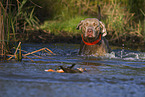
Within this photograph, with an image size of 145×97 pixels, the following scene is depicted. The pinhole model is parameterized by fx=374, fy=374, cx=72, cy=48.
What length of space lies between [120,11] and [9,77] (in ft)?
31.9

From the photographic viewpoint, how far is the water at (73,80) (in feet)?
16.8

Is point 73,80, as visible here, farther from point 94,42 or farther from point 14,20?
point 94,42

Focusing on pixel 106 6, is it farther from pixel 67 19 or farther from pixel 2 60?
pixel 2 60

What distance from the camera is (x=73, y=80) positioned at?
596 centimetres

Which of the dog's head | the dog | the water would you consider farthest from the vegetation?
the water

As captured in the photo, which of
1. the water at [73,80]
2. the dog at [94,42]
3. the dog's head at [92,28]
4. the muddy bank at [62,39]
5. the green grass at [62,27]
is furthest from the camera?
the green grass at [62,27]

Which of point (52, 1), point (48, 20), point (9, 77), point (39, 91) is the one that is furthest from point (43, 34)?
point (39, 91)

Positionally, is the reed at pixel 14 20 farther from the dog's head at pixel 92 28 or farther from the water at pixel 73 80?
the dog's head at pixel 92 28

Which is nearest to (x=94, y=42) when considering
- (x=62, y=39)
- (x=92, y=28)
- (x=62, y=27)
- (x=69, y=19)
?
(x=92, y=28)

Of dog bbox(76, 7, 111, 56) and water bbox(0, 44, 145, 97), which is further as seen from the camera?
dog bbox(76, 7, 111, 56)

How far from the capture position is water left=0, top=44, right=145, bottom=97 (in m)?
5.11

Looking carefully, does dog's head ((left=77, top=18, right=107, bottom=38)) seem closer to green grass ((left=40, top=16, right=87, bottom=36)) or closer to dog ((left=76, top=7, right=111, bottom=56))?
dog ((left=76, top=7, right=111, bottom=56))

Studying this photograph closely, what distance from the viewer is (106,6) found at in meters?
15.8

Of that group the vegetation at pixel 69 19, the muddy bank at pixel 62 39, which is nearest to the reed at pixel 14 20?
the vegetation at pixel 69 19
